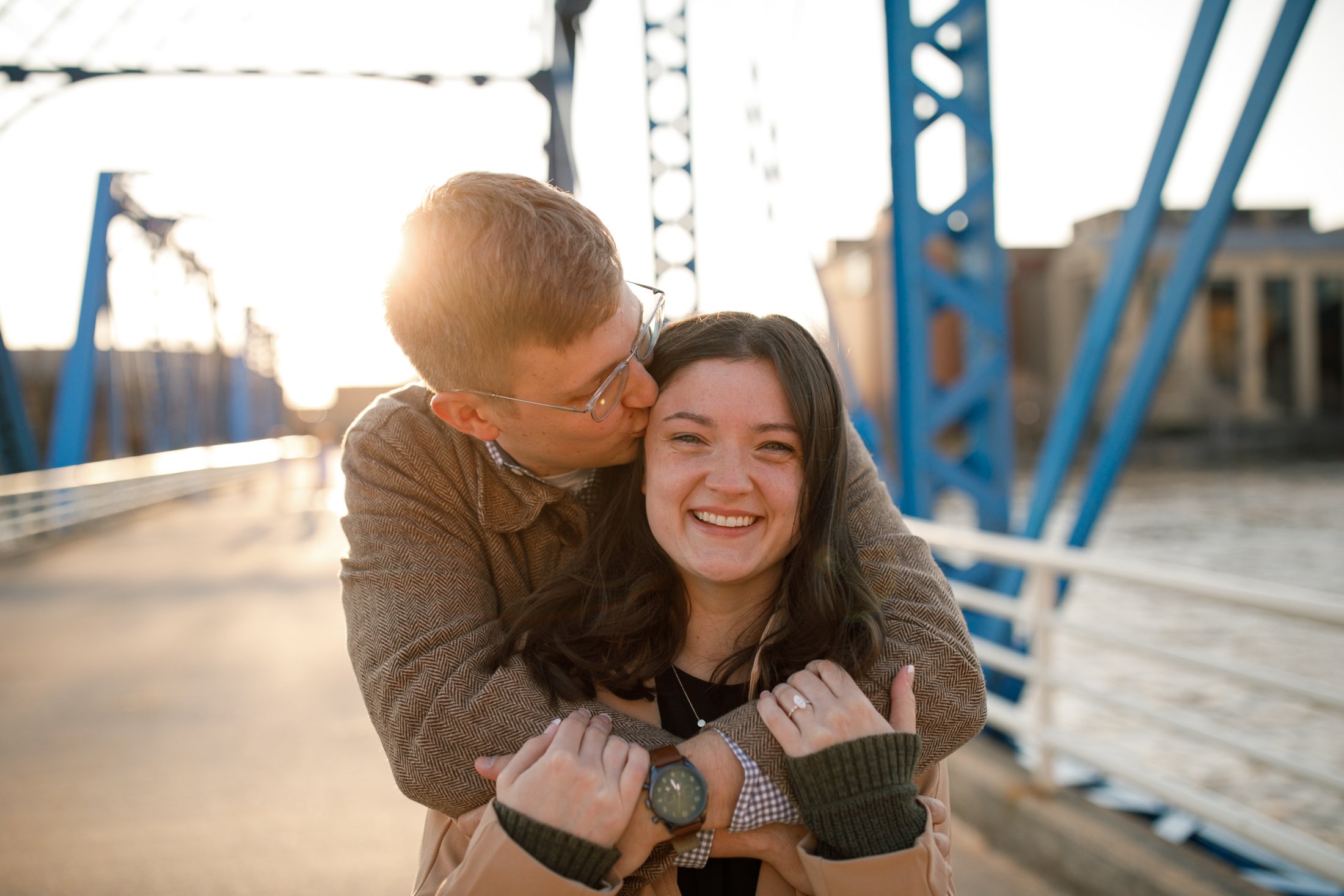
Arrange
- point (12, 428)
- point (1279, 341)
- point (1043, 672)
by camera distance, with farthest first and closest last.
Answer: point (1279, 341)
point (12, 428)
point (1043, 672)

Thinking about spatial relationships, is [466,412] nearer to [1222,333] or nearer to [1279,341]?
[1222,333]

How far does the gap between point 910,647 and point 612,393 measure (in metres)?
0.52

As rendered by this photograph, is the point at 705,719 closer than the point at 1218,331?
Yes

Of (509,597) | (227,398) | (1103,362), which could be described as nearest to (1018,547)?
(1103,362)

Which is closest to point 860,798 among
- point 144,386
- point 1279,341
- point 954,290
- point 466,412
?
point 466,412

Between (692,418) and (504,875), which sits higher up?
(692,418)

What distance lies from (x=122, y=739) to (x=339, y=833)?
5.20ft

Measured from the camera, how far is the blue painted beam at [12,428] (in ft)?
36.6

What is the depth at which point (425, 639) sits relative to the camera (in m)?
1.23

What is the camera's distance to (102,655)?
19.0ft

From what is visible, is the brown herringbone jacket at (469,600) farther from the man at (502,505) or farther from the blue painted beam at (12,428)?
the blue painted beam at (12,428)

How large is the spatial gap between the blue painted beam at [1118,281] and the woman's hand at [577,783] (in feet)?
7.60

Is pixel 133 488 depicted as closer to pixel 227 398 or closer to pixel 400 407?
pixel 400 407

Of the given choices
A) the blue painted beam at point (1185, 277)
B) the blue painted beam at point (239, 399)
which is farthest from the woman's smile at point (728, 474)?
the blue painted beam at point (239, 399)
